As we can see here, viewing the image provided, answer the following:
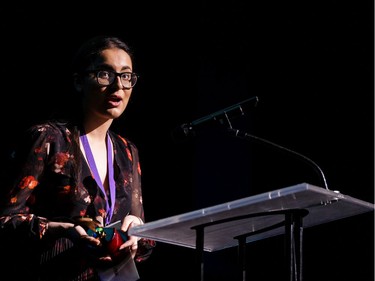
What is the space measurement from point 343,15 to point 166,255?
6.07 ft

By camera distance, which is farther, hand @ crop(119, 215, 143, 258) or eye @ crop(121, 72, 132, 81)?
eye @ crop(121, 72, 132, 81)

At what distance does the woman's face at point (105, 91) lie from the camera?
2.42 m

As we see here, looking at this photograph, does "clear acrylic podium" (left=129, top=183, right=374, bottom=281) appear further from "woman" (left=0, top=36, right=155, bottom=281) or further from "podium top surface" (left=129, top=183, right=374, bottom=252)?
"woman" (left=0, top=36, right=155, bottom=281)

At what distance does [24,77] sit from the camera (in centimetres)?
352

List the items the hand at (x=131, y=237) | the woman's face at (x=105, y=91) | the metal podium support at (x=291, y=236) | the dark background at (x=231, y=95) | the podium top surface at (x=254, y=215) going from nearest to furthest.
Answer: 1. the podium top surface at (x=254, y=215)
2. the metal podium support at (x=291, y=236)
3. the hand at (x=131, y=237)
4. the woman's face at (x=105, y=91)
5. the dark background at (x=231, y=95)

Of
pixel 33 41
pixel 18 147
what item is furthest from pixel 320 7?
pixel 18 147

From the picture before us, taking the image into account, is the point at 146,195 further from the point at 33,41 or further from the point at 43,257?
the point at 43,257

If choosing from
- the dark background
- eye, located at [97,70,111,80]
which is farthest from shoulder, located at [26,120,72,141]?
the dark background

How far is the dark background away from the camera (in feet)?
11.8

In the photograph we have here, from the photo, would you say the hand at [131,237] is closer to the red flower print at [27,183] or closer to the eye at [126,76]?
the red flower print at [27,183]

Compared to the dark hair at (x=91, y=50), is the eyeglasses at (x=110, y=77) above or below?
below

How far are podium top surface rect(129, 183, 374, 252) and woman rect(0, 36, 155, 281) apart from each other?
22 cm

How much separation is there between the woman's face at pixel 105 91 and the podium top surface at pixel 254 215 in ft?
2.10

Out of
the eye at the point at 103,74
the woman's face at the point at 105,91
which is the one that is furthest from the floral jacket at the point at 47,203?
the eye at the point at 103,74
